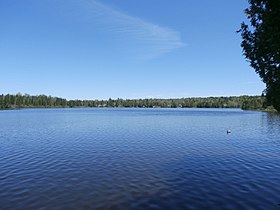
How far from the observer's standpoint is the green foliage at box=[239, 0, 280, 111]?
15120 millimetres

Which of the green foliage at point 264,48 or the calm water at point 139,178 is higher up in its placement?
the green foliage at point 264,48

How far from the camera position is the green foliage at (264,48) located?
15120 millimetres

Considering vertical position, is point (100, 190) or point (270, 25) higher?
point (270, 25)

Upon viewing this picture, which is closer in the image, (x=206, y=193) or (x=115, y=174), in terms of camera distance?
(x=206, y=193)

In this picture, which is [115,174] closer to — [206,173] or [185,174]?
[185,174]

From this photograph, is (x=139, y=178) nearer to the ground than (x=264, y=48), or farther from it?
nearer to the ground

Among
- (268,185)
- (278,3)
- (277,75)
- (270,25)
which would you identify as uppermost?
(278,3)

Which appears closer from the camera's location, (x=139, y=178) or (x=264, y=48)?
(x=264, y=48)

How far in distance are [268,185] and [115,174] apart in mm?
14282

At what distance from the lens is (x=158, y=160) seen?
31.0m

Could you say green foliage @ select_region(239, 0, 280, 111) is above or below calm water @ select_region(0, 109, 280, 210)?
above

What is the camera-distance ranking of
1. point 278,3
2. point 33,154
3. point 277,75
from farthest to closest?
point 33,154, point 277,75, point 278,3

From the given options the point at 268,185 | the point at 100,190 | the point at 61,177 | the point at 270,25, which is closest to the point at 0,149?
the point at 61,177

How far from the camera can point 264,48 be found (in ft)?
57.1
